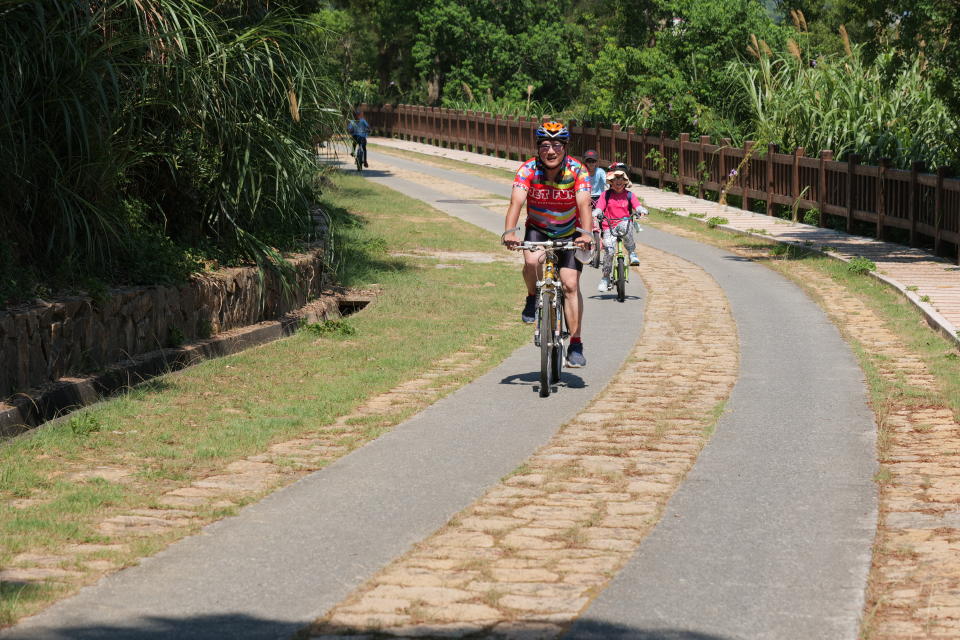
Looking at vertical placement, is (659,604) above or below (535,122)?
below

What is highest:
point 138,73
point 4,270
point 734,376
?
point 138,73

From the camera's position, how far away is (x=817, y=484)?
746 cm

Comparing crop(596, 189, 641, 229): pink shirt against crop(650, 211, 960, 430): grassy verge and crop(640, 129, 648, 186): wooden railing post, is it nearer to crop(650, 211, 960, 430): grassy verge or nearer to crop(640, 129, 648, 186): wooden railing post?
crop(650, 211, 960, 430): grassy verge

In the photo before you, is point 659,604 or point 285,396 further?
point 285,396

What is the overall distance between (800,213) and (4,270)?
19656 mm

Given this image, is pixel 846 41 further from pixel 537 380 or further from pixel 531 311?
pixel 531 311

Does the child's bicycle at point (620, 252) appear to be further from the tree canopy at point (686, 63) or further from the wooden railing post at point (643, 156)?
the wooden railing post at point (643, 156)

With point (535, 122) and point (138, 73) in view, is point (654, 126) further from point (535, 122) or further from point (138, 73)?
point (138, 73)

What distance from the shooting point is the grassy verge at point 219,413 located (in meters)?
6.62

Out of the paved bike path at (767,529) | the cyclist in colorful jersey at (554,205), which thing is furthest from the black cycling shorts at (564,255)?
the paved bike path at (767,529)

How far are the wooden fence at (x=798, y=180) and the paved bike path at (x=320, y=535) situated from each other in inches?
456

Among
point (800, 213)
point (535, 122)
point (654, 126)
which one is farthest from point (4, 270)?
point (535, 122)

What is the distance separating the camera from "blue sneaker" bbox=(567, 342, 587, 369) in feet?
35.5

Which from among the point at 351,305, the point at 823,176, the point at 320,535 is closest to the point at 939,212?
the point at 823,176
